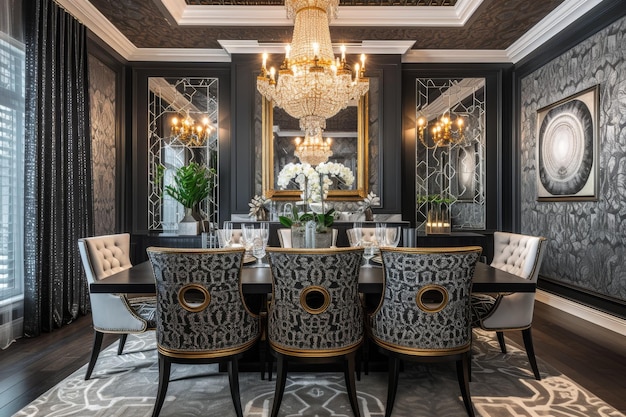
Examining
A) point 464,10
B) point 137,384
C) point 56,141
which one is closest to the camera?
point 137,384

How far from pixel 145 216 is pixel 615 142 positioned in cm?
511

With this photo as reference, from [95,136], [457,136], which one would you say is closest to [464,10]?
[457,136]

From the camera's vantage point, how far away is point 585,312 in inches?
143

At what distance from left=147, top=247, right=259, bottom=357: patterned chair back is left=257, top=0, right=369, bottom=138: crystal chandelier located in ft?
5.17

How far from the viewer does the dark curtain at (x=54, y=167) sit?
308 centimetres

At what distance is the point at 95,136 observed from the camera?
4.20m

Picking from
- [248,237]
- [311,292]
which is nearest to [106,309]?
[248,237]

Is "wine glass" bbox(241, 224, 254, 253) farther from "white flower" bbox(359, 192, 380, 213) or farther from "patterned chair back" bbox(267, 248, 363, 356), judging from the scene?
"white flower" bbox(359, 192, 380, 213)

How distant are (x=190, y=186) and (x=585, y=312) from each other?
4343mm

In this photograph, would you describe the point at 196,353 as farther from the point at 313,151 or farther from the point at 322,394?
the point at 313,151

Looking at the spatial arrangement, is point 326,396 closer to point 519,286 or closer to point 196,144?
point 519,286

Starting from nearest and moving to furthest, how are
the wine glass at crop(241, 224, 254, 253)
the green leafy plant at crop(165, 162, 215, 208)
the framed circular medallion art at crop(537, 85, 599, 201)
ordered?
the wine glass at crop(241, 224, 254, 253) < the framed circular medallion art at crop(537, 85, 599, 201) < the green leafy plant at crop(165, 162, 215, 208)

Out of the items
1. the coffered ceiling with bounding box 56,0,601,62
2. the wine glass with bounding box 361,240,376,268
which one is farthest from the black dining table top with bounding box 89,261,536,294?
the coffered ceiling with bounding box 56,0,601,62

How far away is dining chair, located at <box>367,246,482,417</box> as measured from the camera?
177 centimetres
